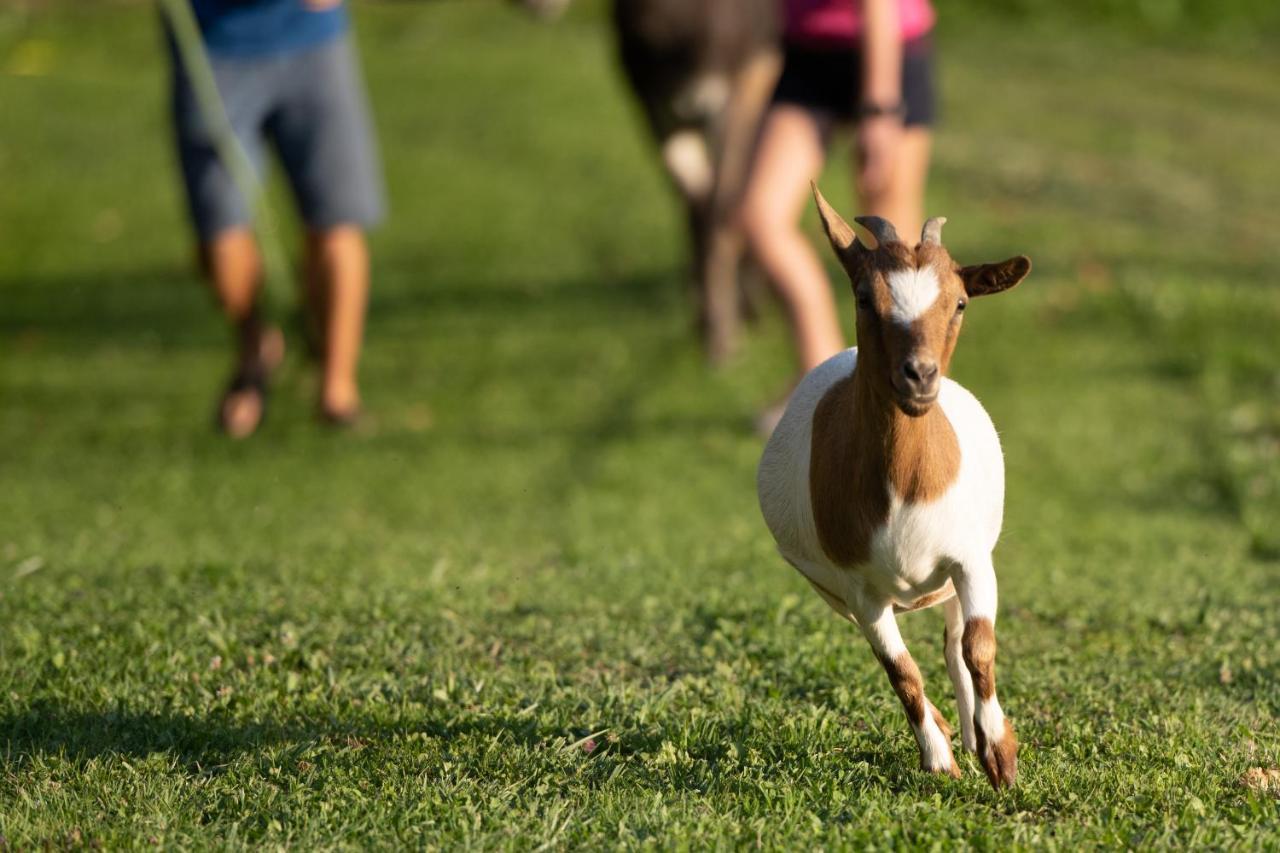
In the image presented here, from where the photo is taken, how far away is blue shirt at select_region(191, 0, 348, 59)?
7148 millimetres

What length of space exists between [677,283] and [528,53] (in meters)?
8.31

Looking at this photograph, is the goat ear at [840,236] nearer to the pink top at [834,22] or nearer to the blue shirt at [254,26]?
the pink top at [834,22]

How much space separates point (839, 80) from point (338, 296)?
8.35 feet

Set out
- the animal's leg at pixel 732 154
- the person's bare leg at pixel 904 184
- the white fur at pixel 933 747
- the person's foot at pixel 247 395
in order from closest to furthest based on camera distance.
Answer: the white fur at pixel 933 747 → the person's bare leg at pixel 904 184 → the person's foot at pixel 247 395 → the animal's leg at pixel 732 154

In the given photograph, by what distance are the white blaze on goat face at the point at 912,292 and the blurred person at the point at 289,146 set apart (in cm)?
478

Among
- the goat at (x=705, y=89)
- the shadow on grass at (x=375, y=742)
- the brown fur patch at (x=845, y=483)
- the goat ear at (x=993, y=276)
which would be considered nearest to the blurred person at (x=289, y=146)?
the goat at (x=705, y=89)

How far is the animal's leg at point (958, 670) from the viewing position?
3.30 m

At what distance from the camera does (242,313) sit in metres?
7.72

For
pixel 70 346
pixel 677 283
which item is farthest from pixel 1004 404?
pixel 70 346

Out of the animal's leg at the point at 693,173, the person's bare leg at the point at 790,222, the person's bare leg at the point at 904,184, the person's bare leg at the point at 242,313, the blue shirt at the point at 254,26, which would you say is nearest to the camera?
the person's bare leg at the point at 904,184

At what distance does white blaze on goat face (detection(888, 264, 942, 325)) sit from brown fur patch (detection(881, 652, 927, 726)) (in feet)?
2.31

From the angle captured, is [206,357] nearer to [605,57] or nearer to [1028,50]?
[605,57]

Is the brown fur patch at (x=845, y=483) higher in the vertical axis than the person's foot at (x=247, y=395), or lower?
higher

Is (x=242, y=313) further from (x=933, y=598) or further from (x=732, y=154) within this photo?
(x=933, y=598)
